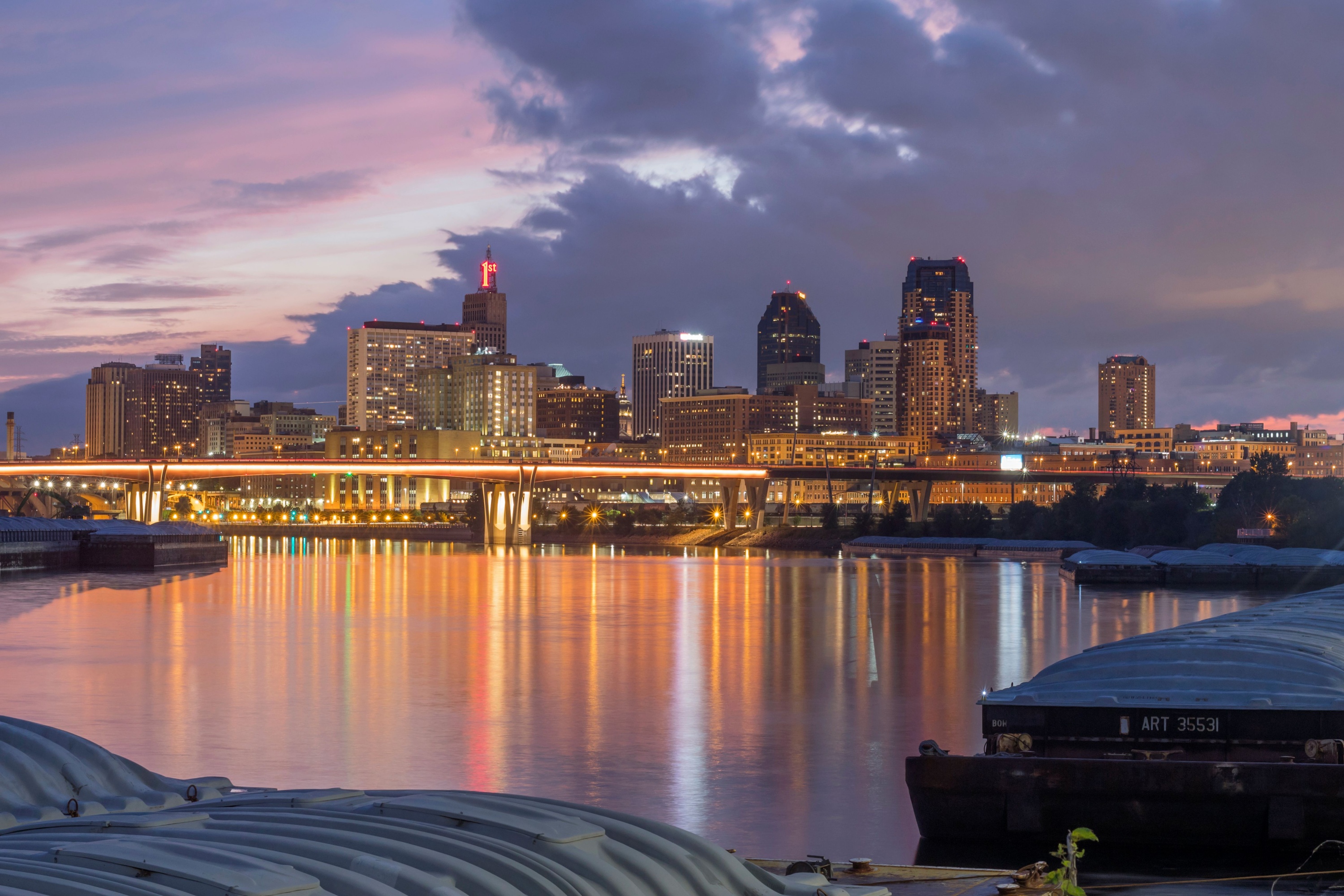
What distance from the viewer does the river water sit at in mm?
24500

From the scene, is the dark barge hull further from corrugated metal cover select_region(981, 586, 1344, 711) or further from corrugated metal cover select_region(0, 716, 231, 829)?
corrugated metal cover select_region(0, 716, 231, 829)

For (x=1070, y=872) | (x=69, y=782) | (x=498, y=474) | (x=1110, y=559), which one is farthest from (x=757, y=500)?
(x=1070, y=872)

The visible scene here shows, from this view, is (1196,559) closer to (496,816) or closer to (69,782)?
(69,782)

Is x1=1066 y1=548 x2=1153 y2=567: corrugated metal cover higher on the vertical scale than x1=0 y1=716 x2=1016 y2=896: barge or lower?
lower

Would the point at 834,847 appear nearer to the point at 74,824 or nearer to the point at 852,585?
the point at 74,824

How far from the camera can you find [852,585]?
8938 centimetres

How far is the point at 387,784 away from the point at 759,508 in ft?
563

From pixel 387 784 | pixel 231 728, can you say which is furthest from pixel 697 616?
pixel 387 784

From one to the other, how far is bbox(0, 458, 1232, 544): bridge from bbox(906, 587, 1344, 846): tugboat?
492 feet

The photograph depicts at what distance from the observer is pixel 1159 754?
2042 centimetres

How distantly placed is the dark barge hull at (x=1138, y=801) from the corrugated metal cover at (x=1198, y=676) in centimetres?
230

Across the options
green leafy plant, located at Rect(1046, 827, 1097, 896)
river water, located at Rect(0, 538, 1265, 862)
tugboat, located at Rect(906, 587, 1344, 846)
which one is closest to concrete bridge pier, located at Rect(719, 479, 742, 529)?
river water, located at Rect(0, 538, 1265, 862)

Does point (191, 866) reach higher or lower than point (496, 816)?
higher

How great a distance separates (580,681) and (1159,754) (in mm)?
21977
